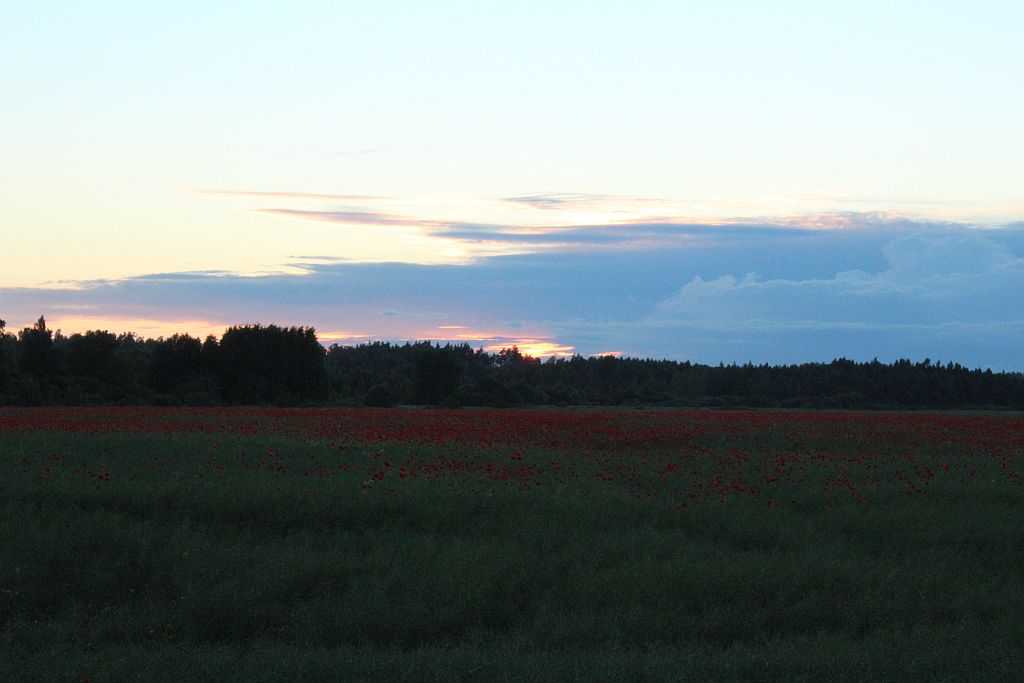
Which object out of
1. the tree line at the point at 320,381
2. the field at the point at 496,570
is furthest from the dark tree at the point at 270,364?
the field at the point at 496,570

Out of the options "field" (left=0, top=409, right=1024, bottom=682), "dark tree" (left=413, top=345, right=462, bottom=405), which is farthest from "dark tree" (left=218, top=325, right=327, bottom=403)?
"field" (left=0, top=409, right=1024, bottom=682)

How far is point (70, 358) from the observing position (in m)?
81.4

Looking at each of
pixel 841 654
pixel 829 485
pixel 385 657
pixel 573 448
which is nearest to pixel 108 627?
pixel 385 657

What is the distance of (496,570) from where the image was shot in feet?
49.0

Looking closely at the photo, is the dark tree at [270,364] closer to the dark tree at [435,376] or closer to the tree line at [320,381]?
the tree line at [320,381]

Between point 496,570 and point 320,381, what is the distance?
79391 mm

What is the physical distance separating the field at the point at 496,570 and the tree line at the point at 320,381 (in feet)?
172

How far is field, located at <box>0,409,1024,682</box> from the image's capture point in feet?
38.2

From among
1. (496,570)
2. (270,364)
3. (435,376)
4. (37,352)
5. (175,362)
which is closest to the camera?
(496,570)

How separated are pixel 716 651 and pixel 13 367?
77.1 meters

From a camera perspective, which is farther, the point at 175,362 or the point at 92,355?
the point at 175,362

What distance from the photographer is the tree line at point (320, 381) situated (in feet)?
253

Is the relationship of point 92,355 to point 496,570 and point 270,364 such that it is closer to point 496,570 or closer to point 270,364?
point 270,364

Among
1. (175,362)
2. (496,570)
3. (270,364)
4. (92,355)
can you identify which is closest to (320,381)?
(270,364)
